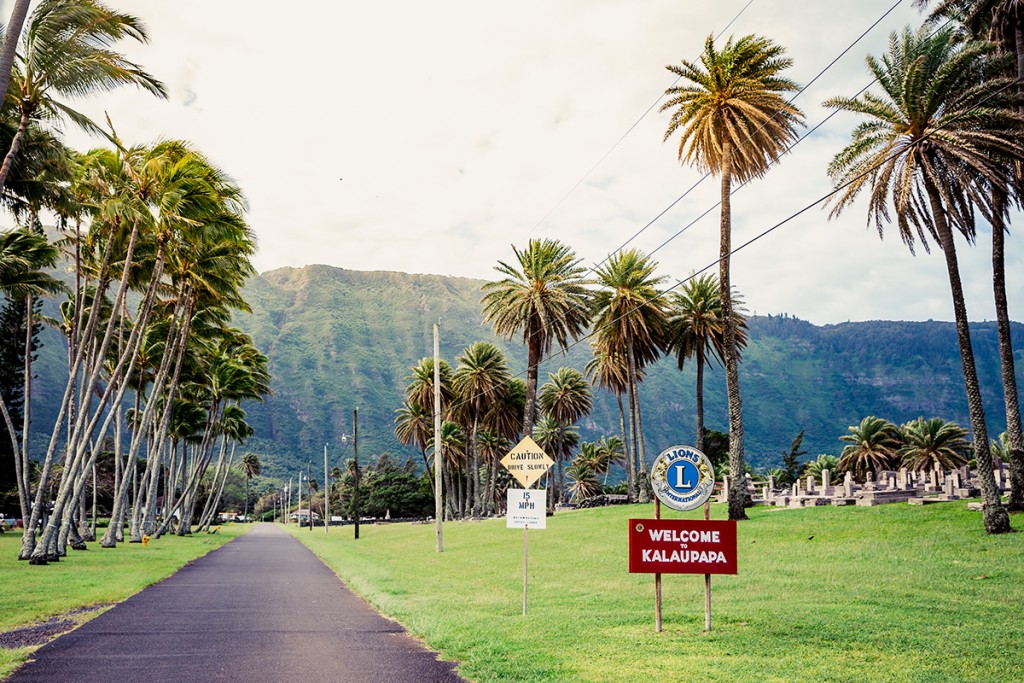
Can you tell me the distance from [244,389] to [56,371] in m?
143

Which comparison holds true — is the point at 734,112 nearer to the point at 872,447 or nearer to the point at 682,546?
the point at 682,546

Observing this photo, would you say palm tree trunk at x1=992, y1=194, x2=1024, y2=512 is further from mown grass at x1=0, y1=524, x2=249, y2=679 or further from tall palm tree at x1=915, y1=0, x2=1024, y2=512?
mown grass at x1=0, y1=524, x2=249, y2=679

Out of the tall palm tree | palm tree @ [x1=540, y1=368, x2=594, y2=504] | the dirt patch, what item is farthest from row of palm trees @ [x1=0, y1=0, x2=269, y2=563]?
palm tree @ [x1=540, y1=368, x2=594, y2=504]

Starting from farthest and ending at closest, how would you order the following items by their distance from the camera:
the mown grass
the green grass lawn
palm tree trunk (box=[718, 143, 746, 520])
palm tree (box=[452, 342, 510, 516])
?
palm tree (box=[452, 342, 510, 516]), palm tree trunk (box=[718, 143, 746, 520]), the mown grass, the green grass lawn

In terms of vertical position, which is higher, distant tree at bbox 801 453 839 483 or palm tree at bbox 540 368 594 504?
palm tree at bbox 540 368 594 504

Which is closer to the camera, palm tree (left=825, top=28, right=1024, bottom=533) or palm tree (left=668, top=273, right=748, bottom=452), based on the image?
palm tree (left=825, top=28, right=1024, bottom=533)

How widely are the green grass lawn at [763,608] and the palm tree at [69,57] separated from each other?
14915 millimetres

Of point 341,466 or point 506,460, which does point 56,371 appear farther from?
point 506,460

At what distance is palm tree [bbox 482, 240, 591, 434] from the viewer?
179 feet

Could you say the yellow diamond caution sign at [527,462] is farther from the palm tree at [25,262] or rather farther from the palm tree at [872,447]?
the palm tree at [872,447]

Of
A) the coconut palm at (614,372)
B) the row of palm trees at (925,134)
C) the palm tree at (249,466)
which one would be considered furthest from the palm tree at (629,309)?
the palm tree at (249,466)

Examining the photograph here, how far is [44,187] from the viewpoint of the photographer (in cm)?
2525

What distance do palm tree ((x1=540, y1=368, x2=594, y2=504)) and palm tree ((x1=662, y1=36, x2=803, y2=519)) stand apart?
53.3 metres

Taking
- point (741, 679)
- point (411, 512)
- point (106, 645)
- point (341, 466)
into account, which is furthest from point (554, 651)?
point (341, 466)
